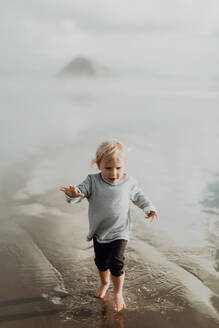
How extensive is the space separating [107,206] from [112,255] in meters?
0.39

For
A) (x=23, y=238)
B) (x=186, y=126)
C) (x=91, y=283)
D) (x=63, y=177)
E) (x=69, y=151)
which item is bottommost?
(x=91, y=283)

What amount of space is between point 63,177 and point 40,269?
295cm

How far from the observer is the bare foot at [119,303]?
3102 millimetres

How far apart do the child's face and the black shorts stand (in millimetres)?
511

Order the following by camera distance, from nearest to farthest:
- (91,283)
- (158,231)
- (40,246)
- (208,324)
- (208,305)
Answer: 1. (208,324)
2. (208,305)
3. (91,283)
4. (40,246)
5. (158,231)

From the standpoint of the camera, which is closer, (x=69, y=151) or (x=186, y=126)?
(x=69, y=151)

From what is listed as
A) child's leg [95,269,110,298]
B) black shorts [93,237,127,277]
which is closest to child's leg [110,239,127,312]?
black shorts [93,237,127,277]

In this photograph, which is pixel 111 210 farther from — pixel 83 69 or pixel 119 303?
pixel 83 69

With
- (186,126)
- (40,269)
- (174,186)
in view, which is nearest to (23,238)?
(40,269)

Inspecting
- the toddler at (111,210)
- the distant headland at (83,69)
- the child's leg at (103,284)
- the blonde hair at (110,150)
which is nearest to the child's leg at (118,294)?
the toddler at (111,210)

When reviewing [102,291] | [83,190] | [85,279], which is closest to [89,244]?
[85,279]

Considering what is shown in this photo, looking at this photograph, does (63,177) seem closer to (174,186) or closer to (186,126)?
(174,186)

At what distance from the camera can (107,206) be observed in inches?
119

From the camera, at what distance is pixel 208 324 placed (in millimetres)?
2988
